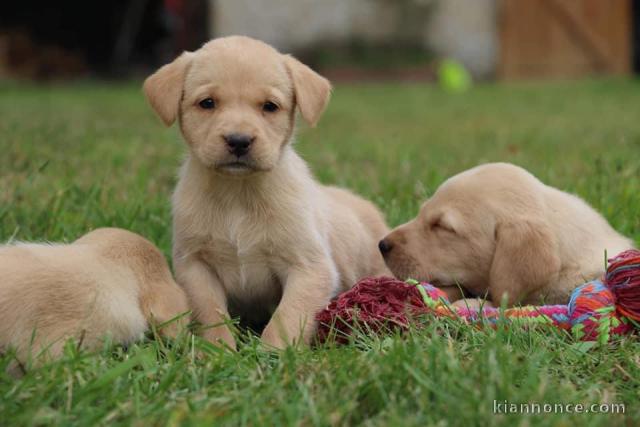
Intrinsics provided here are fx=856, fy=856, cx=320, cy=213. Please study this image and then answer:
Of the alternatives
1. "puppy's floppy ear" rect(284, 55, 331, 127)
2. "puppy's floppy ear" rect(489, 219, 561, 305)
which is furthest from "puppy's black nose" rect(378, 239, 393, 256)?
"puppy's floppy ear" rect(284, 55, 331, 127)

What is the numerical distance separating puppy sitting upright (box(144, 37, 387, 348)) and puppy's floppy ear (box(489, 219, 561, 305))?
2.40 ft

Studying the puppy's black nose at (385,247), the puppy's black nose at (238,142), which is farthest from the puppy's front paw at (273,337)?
the puppy's black nose at (385,247)

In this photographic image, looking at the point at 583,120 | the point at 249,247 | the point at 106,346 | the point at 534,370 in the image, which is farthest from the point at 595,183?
the point at 583,120

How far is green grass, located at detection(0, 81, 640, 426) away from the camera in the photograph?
241cm

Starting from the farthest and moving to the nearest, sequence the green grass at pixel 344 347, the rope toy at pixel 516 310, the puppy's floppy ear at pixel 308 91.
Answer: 1. the puppy's floppy ear at pixel 308 91
2. the rope toy at pixel 516 310
3. the green grass at pixel 344 347

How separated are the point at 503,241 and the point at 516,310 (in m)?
0.48

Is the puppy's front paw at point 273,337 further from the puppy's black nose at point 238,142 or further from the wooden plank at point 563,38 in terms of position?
the wooden plank at point 563,38

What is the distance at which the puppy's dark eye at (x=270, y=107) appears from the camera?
12.4 feet

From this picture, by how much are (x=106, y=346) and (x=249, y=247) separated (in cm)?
97

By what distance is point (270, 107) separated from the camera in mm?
3793

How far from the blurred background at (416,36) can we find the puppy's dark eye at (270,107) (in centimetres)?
1451

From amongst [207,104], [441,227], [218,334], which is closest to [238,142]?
[207,104]

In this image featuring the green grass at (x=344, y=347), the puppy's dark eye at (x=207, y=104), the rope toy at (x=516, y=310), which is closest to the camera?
the green grass at (x=344, y=347)

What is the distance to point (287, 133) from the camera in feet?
12.8
